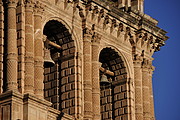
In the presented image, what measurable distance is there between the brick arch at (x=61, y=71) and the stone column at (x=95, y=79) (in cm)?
150

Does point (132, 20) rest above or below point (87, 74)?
above

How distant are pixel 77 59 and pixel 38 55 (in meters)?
4.54

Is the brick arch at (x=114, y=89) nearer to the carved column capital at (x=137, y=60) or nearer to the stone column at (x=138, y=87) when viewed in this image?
the stone column at (x=138, y=87)

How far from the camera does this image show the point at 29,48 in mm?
68875

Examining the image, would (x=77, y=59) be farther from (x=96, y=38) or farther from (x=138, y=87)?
(x=138, y=87)

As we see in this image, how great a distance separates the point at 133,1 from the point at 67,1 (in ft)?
26.4

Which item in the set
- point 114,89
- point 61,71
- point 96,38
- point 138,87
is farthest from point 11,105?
point 138,87

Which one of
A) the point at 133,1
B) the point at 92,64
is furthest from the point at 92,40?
the point at 133,1

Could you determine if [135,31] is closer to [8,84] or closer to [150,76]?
[150,76]

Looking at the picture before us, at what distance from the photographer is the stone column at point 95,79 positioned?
73.2m

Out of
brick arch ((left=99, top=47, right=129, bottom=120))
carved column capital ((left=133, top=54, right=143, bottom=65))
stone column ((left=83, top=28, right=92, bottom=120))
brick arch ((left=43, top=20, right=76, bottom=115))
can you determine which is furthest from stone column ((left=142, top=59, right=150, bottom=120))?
brick arch ((left=43, top=20, right=76, bottom=115))

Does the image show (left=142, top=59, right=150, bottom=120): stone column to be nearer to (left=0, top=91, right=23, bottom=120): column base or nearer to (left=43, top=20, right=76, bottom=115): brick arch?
(left=43, top=20, right=76, bottom=115): brick arch

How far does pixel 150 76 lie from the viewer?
3115 inches

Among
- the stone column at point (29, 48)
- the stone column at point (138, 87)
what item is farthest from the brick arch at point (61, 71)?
the stone column at point (138, 87)
